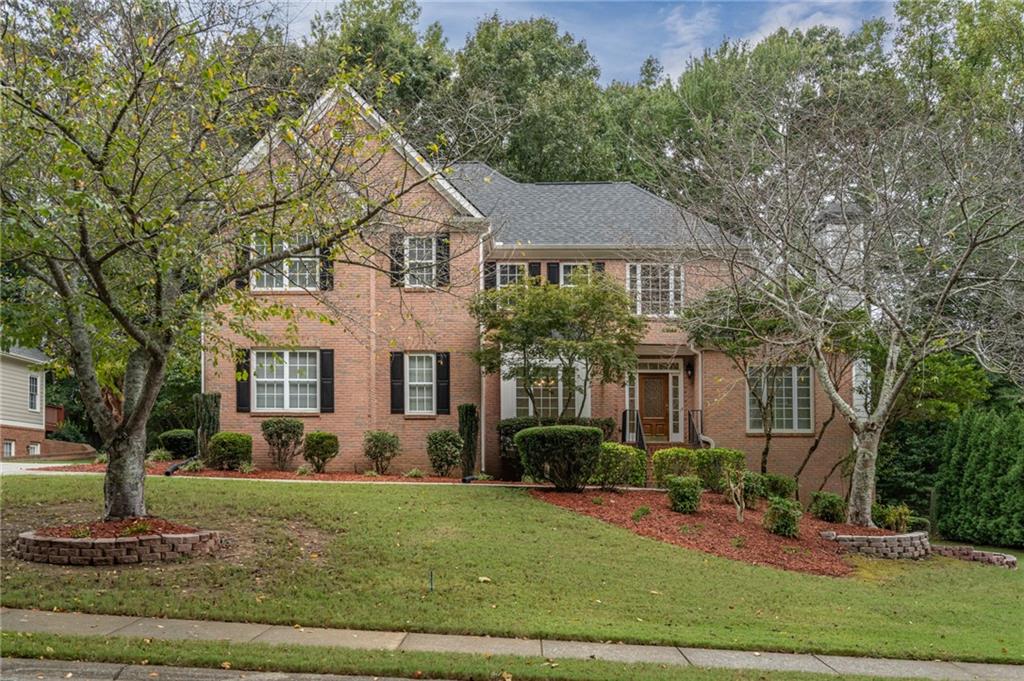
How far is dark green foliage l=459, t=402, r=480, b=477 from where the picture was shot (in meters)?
18.8

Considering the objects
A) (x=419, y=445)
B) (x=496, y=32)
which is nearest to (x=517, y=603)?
(x=419, y=445)

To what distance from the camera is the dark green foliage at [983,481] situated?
1891 centimetres

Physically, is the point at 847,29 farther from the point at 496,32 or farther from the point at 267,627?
the point at 267,627

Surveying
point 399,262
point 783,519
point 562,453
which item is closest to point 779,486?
point 783,519

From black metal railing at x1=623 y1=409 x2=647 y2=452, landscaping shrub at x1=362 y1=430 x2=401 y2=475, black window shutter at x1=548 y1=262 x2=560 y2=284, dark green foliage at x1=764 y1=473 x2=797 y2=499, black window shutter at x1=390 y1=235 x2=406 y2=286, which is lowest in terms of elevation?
dark green foliage at x1=764 y1=473 x2=797 y2=499

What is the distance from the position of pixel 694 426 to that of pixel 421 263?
12.8m

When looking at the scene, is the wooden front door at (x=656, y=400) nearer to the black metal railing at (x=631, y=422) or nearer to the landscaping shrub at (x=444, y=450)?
the black metal railing at (x=631, y=422)

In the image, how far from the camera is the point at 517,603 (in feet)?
30.6

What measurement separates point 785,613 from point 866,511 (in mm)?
6337

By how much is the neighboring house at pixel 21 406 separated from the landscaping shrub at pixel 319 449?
555 inches

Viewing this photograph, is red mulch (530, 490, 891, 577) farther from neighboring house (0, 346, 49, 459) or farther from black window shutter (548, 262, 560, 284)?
neighboring house (0, 346, 49, 459)

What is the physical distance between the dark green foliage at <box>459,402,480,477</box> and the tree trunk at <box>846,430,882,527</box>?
25.2 ft

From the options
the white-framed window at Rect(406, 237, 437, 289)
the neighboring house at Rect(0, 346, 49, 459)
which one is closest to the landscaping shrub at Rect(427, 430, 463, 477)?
the white-framed window at Rect(406, 237, 437, 289)

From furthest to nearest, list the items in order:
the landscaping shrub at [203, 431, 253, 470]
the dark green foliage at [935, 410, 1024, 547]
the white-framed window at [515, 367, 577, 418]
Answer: the white-framed window at [515, 367, 577, 418] < the dark green foliage at [935, 410, 1024, 547] < the landscaping shrub at [203, 431, 253, 470]
